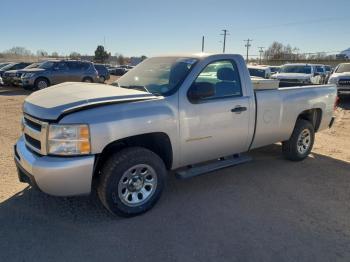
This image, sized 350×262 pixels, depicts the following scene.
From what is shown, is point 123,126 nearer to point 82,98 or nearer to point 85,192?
point 82,98

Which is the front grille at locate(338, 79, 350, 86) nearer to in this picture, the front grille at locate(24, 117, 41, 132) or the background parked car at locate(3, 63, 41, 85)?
the front grille at locate(24, 117, 41, 132)

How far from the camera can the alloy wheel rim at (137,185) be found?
3764 millimetres

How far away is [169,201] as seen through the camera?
4340 mm

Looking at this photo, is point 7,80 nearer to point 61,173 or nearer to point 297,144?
point 297,144

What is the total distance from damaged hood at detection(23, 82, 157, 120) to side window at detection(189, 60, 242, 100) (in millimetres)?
928

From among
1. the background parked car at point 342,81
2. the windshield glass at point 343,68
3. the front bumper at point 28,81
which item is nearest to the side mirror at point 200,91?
the background parked car at point 342,81

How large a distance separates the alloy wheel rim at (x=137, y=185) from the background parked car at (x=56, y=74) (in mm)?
15524

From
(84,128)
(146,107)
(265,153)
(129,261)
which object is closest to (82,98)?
(84,128)

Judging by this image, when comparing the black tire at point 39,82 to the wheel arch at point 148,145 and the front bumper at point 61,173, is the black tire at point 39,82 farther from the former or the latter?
the front bumper at point 61,173

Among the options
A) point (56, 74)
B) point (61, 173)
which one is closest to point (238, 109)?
point (61, 173)

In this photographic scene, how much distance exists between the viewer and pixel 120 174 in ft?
12.0

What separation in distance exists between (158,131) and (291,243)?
1833 mm

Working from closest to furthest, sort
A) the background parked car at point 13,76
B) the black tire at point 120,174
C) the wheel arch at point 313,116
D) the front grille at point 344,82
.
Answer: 1. the black tire at point 120,174
2. the wheel arch at point 313,116
3. the front grille at point 344,82
4. the background parked car at point 13,76

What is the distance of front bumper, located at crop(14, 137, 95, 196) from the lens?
327cm
